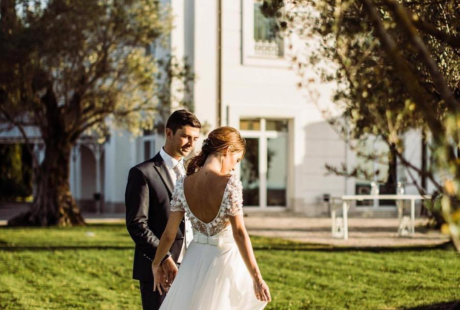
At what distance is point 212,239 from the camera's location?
4.75 metres

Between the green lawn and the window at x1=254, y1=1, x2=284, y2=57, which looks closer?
the green lawn

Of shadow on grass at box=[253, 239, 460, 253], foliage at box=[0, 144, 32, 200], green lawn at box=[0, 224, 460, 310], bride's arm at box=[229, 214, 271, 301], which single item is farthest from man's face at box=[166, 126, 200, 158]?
foliage at box=[0, 144, 32, 200]

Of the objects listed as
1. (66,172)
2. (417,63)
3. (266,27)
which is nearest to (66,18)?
(66,172)

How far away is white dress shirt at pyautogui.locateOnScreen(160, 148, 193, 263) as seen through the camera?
5.11 m

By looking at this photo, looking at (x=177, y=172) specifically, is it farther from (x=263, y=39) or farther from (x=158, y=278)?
(x=263, y=39)

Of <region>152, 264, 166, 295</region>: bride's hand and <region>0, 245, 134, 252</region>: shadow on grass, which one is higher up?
<region>152, 264, 166, 295</region>: bride's hand

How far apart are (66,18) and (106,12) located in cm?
120

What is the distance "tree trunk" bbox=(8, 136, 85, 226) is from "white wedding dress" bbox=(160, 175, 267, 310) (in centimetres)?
1627

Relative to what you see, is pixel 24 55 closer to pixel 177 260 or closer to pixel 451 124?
pixel 177 260

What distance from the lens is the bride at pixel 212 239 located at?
4543 millimetres

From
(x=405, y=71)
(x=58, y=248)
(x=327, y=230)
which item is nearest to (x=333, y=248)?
(x=327, y=230)

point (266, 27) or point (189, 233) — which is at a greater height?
point (266, 27)

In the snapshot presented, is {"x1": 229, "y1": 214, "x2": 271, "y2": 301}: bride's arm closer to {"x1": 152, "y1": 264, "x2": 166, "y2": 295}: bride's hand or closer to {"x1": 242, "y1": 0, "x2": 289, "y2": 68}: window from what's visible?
{"x1": 152, "y1": 264, "x2": 166, "y2": 295}: bride's hand

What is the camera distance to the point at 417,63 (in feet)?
23.5
